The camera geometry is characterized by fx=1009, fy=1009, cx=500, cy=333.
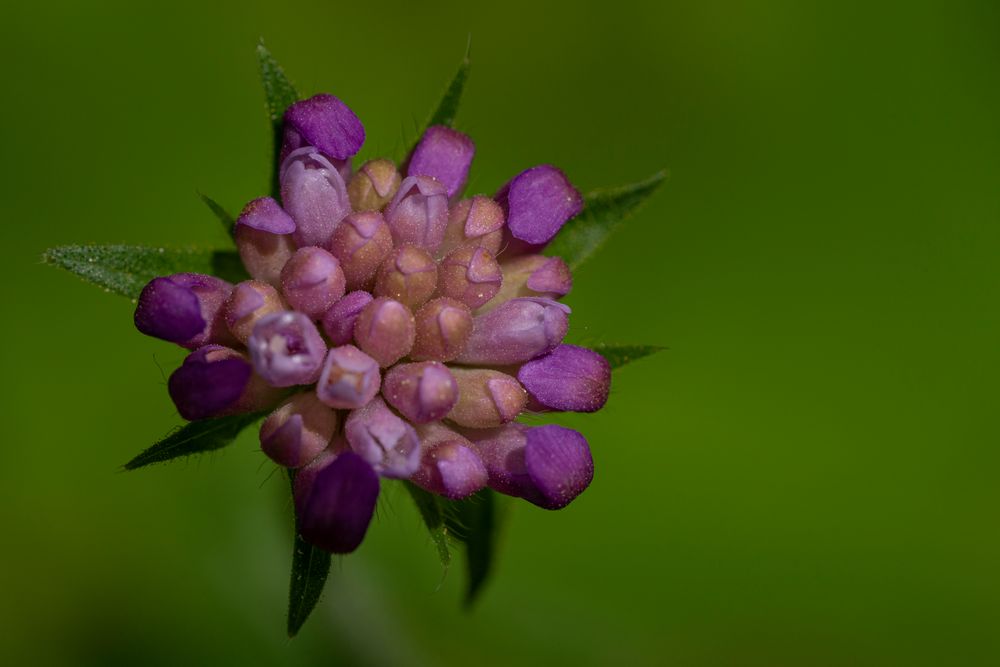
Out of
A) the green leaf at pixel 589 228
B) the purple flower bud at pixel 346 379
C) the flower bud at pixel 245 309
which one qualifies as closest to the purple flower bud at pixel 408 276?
the purple flower bud at pixel 346 379

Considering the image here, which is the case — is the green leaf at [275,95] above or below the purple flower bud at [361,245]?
above

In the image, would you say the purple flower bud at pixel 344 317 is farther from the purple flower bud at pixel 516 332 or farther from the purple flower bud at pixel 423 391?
the purple flower bud at pixel 516 332

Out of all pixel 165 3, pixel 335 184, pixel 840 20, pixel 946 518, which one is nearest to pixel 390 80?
pixel 165 3

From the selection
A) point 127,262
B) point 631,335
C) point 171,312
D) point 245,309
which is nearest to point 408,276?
point 245,309

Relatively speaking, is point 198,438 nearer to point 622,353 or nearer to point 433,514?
point 433,514

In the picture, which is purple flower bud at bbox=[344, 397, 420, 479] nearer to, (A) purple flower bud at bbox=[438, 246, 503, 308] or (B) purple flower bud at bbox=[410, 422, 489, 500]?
(B) purple flower bud at bbox=[410, 422, 489, 500]

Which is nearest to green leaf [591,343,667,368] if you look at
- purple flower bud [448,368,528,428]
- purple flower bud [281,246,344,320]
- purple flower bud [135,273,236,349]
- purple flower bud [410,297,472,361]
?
purple flower bud [448,368,528,428]
